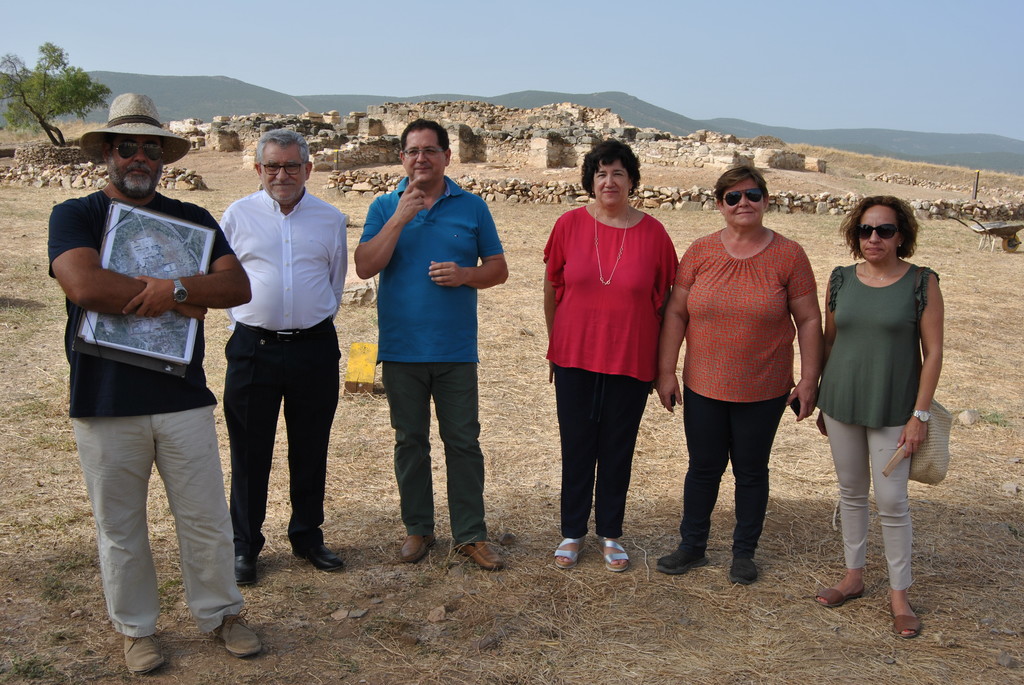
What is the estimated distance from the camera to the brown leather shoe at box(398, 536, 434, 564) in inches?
153

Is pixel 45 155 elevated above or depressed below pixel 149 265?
above

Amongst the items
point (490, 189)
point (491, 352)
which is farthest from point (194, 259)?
point (490, 189)

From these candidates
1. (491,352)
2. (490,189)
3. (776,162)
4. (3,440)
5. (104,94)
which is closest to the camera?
(3,440)

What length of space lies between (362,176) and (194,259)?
52.5 ft

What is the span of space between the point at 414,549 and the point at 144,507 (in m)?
1.34

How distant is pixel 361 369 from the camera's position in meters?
6.39

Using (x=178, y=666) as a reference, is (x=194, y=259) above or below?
above

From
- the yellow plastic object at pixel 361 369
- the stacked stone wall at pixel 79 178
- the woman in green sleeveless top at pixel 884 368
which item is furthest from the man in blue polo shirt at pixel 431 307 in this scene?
the stacked stone wall at pixel 79 178

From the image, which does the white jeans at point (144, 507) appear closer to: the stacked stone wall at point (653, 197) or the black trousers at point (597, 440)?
the black trousers at point (597, 440)

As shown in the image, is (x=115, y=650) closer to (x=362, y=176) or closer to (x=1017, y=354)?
(x=1017, y=354)

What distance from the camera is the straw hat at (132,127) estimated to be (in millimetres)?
2844

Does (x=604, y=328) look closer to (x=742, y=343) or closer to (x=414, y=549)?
(x=742, y=343)

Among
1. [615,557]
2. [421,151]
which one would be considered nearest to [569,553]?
[615,557]

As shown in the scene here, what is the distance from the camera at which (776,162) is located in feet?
73.0
